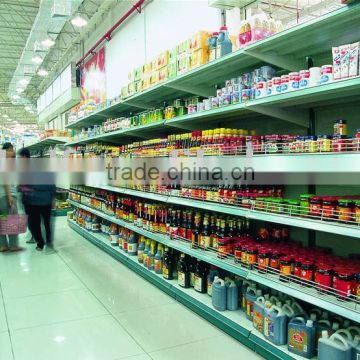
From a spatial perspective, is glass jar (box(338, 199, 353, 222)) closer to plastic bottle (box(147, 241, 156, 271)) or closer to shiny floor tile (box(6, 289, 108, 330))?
shiny floor tile (box(6, 289, 108, 330))

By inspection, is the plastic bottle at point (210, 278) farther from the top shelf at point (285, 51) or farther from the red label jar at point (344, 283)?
the top shelf at point (285, 51)

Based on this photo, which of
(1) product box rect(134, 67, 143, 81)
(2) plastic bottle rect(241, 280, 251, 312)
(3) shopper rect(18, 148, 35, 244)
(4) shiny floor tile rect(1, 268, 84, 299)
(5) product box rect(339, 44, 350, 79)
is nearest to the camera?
(5) product box rect(339, 44, 350, 79)

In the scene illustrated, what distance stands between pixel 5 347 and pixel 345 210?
2505 mm

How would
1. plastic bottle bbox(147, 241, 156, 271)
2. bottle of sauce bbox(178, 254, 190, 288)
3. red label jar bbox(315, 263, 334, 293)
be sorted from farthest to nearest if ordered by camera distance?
plastic bottle bbox(147, 241, 156, 271)
bottle of sauce bbox(178, 254, 190, 288)
red label jar bbox(315, 263, 334, 293)

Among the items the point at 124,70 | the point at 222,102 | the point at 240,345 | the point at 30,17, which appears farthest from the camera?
the point at 30,17

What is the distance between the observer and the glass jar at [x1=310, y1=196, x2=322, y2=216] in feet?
7.07

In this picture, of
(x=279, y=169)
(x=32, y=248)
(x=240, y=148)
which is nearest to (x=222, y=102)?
(x=240, y=148)

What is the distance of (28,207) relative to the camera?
18.2 ft

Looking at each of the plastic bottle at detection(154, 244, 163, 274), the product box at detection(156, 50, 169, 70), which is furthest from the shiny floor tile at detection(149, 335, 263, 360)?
the product box at detection(156, 50, 169, 70)

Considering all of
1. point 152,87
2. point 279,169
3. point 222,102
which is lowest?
point 279,169

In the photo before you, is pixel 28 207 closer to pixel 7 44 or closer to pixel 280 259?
pixel 280 259

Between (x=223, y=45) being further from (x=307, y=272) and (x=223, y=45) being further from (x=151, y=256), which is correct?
(x=151, y=256)

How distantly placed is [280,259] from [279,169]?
635 mm

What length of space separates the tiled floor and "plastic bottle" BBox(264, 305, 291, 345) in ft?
0.71
